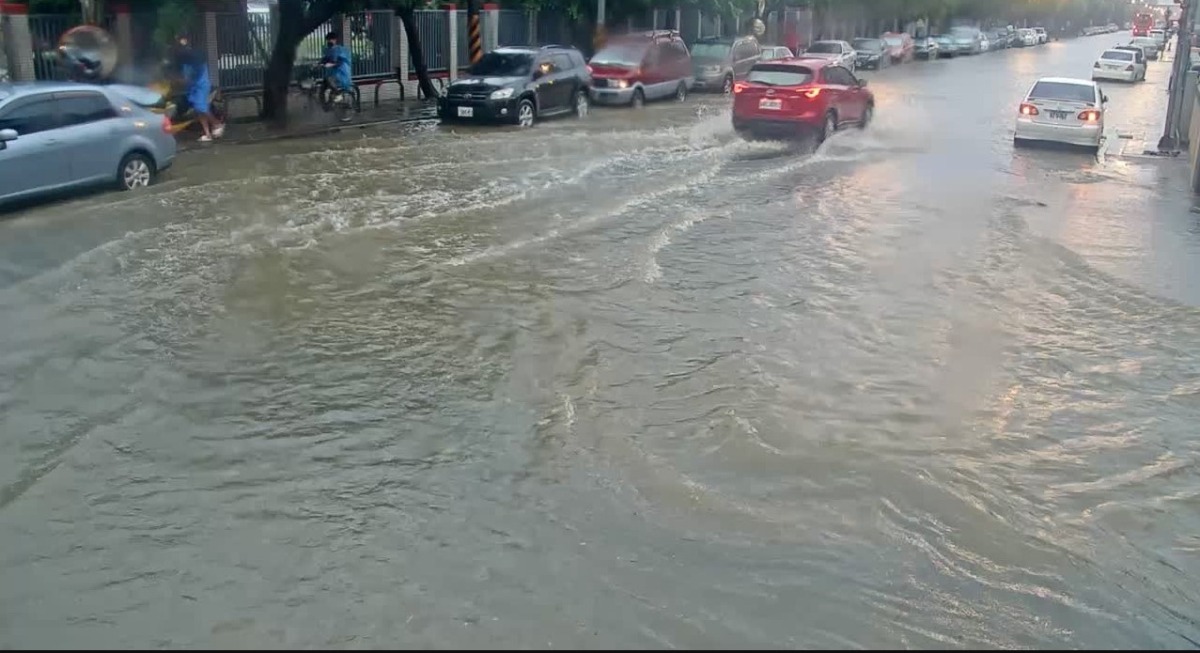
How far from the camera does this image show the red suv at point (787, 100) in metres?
21.8

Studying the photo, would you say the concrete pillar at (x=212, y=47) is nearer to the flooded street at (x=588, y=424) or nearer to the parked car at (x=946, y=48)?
the flooded street at (x=588, y=424)

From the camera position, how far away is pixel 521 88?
2378cm

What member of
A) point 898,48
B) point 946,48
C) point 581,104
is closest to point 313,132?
point 581,104

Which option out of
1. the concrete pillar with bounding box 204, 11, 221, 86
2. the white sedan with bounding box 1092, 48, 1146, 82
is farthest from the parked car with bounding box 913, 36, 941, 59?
the concrete pillar with bounding box 204, 11, 221, 86

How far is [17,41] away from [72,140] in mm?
7345

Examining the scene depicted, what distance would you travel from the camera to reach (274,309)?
34.4 ft

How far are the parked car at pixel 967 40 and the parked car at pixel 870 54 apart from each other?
48.9ft

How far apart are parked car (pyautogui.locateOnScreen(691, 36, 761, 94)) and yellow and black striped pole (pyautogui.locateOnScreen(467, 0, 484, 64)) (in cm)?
603

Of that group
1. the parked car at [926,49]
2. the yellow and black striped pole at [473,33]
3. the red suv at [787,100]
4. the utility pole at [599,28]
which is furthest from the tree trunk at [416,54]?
the parked car at [926,49]

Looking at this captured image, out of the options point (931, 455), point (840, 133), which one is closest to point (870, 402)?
point (931, 455)

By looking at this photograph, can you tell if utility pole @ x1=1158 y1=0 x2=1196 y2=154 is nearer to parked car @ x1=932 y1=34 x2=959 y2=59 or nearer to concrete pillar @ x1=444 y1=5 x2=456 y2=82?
concrete pillar @ x1=444 y1=5 x2=456 y2=82

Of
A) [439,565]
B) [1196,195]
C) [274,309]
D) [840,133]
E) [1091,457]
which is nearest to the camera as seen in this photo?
[439,565]

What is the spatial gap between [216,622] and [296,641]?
45 cm

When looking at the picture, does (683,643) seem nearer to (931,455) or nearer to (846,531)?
(846,531)
